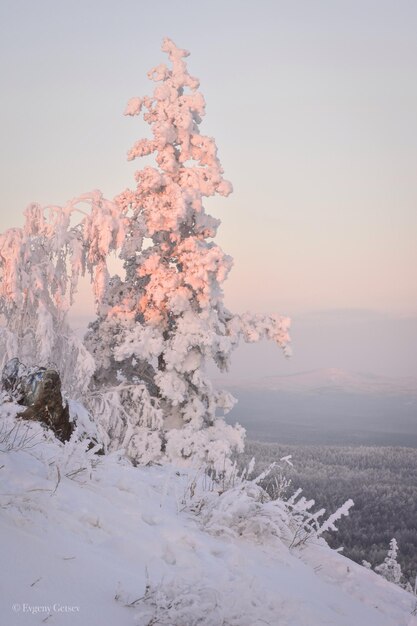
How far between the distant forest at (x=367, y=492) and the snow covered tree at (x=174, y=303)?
3.66 m

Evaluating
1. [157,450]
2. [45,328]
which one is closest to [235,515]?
[45,328]

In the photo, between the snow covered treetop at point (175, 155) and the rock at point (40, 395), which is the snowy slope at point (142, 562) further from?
the snow covered treetop at point (175, 155)

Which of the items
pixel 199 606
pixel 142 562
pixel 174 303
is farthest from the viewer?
pixel 174 303

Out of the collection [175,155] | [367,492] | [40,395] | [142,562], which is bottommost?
[367,492]

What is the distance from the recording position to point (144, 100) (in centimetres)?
1697

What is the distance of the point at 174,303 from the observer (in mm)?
15141

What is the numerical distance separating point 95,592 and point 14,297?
1102 centimetres

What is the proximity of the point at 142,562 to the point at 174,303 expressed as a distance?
12317 millimetres

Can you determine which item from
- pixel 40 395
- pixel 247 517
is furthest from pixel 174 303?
pixel 247 517

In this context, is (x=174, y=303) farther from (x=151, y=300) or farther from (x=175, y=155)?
(x=175, y=155)

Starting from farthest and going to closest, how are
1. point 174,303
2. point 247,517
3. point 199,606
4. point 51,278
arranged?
point 174,303 < point 51,278 < point 247,517 < point 199,606

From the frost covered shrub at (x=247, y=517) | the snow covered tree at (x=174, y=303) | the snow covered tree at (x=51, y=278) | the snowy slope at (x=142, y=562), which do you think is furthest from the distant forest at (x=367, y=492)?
the snowy slope at (x=142, y=562)

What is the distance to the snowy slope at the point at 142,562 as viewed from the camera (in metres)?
2.30

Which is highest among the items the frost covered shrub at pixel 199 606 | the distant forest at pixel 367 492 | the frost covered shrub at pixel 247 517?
the frost covered shrub at pixel 199 606
